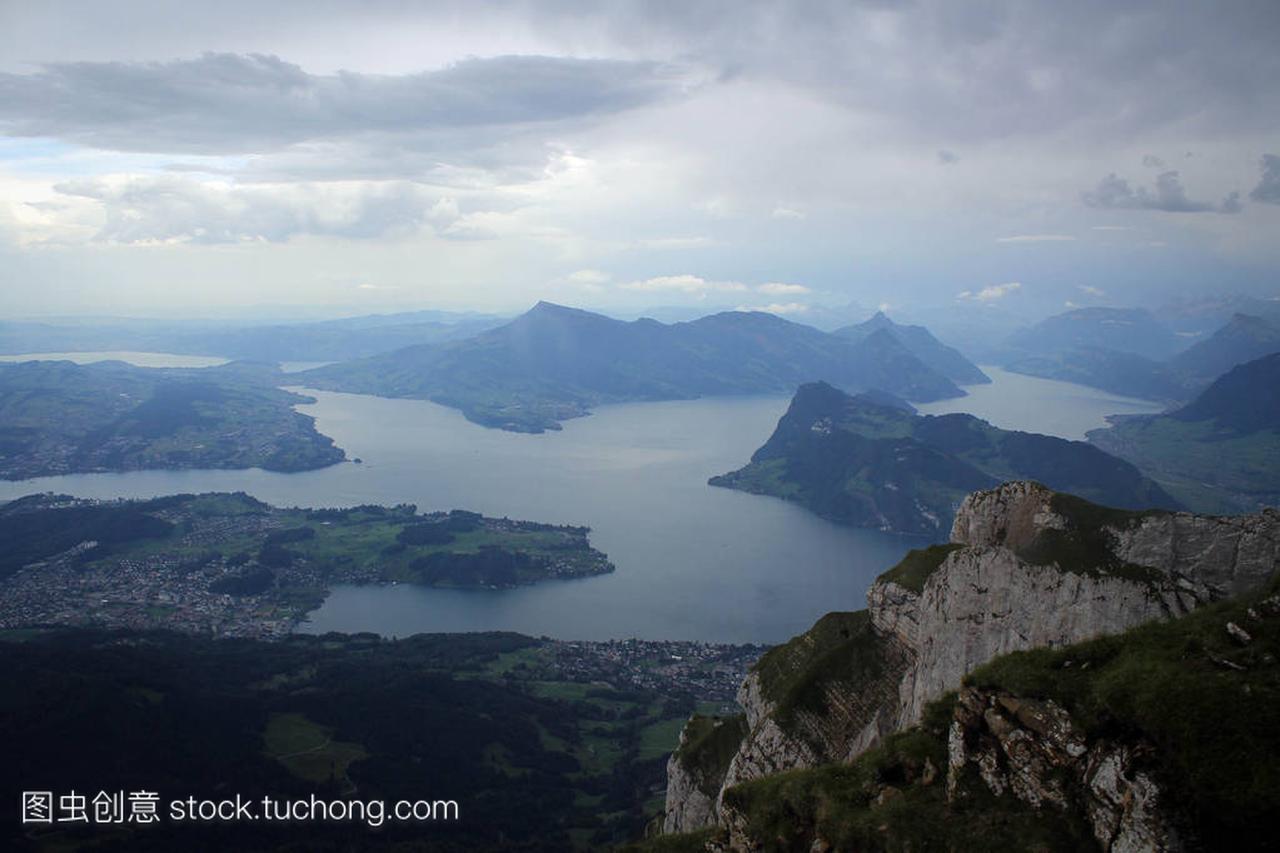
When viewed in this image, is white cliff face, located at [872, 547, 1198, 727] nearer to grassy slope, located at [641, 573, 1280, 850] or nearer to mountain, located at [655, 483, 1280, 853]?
mountain, located at [655, 483, 1280, 853]

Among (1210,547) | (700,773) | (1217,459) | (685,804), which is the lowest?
(1217,459)

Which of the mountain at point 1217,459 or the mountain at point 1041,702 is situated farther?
the mountain at point 1217,459

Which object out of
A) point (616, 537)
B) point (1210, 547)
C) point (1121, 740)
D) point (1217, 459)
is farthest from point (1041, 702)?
point (1217, 459)

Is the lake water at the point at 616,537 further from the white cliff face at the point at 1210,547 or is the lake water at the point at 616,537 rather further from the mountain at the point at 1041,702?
the white cliff face at the point at 1210,547

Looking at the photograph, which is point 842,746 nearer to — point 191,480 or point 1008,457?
point 1008,457

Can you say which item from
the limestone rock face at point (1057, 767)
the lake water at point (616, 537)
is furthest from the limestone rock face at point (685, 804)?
the lake water at point (616, 537)

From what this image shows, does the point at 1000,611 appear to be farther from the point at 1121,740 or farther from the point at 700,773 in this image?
the point at 1121,740

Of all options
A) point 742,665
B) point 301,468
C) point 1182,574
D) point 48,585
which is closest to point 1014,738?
point 1182,574
